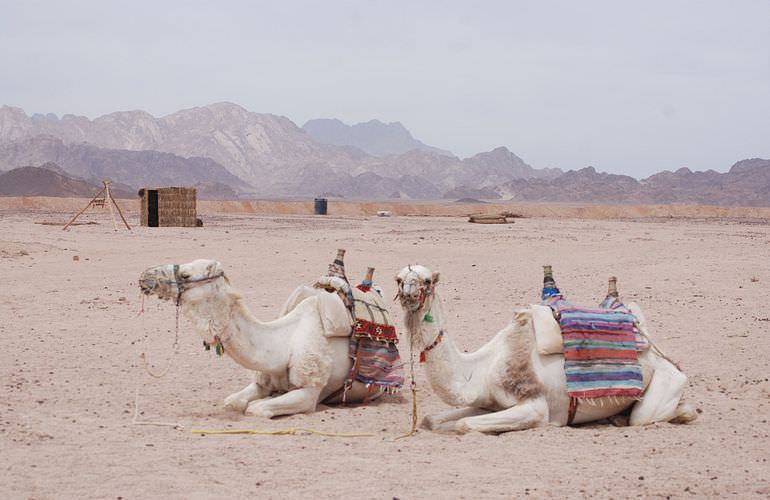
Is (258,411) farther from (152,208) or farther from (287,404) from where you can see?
(152,208)

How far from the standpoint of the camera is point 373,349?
8320 mm

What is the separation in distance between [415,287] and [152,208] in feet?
102

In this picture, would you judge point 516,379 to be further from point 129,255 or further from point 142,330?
point 129,255

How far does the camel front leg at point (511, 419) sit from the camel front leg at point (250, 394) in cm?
188

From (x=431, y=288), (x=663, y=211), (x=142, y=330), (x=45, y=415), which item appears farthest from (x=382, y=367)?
(x=663, y=211)

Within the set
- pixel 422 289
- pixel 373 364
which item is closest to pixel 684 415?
pixel 422 289

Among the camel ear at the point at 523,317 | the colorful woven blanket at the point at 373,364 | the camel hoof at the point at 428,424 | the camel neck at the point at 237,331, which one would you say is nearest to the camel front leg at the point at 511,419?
the camel hoof at the point at 428,424

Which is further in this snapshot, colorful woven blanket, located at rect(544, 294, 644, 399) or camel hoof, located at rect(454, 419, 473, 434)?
colorful woven blanket, located at rect(544, 294, 644, 399)

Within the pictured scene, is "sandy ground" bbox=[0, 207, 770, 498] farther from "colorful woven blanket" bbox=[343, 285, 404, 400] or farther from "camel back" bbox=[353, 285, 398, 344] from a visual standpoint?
"camel back" bbox=[353, 285, 398, 344]

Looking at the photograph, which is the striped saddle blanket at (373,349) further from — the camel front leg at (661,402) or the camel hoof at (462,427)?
the camel front leg at (661,402)

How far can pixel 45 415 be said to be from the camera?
7391 millimetres

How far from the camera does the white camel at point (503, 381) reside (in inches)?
278

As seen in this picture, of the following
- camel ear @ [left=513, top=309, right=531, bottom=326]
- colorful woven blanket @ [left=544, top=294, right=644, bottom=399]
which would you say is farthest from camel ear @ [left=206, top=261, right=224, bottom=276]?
colorful woven blanket @ [left=544, top=294, right=644, bottom=399]

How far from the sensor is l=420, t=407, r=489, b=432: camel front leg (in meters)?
7.33
